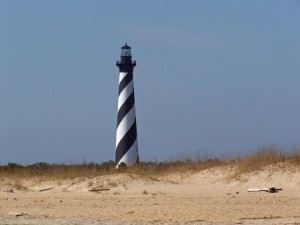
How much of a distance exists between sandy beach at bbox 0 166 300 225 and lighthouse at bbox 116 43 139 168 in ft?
17.4

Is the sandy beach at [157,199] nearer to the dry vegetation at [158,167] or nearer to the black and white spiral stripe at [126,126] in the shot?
the dry vegetation at [158,167]

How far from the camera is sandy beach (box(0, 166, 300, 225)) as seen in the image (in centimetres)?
1505

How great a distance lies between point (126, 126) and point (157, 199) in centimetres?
1267

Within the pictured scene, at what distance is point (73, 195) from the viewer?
20.9m

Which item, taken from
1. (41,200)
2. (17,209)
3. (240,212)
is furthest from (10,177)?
(240,212)

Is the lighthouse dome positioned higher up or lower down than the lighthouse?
higher up

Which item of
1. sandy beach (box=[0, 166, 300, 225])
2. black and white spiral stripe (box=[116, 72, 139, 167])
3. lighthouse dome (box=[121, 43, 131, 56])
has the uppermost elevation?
lighthouse dome (box=[121, 43, 131, 56])

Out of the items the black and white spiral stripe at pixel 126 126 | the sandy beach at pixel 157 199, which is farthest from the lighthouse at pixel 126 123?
the sandy beach at pixel 157 199

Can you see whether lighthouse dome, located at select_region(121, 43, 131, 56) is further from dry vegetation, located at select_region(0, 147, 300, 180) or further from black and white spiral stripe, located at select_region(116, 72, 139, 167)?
dry vegetation, located at select_region(0, 147, 300, 180)

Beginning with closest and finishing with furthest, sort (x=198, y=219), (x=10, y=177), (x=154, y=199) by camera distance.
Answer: (x=198, y=219)
(x=154, y=199)
(x=10, y=177)

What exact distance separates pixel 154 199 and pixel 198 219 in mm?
4141

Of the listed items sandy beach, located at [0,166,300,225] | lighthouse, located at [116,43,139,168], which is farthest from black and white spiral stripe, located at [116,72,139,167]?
sandy beach, located at [0,166,300,225]

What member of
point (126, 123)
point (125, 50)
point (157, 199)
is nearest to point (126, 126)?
point (126, 123)

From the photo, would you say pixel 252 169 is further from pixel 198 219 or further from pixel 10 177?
pixel 10 177
